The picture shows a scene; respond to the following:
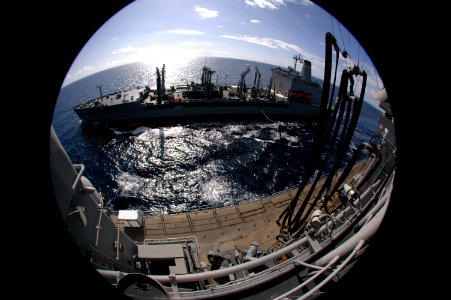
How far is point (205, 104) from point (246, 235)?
46798mm

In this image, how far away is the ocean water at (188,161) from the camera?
95.5ft

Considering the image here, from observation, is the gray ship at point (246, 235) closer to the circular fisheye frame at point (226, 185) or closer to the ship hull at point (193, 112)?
the circular fisheye frame at point (226, 185)

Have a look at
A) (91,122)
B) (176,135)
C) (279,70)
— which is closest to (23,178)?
(176,135)

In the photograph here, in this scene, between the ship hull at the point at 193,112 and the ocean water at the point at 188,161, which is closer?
the ocean water at the point at 188,161

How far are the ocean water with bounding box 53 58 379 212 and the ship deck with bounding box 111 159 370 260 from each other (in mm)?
10892

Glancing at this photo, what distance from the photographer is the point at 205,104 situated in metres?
57.7

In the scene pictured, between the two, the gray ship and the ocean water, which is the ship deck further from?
the ocean water

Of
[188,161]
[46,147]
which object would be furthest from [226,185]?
[46,147]

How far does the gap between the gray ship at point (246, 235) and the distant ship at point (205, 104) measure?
140 feet

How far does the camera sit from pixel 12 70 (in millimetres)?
2699

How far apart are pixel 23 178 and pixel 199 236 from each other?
41.5ft

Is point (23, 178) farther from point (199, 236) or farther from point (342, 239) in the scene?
point (199, 236)

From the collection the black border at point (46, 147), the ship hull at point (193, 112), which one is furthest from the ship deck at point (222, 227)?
the ship hull at point (193, 112)

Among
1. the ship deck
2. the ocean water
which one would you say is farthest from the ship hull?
the ship deck
